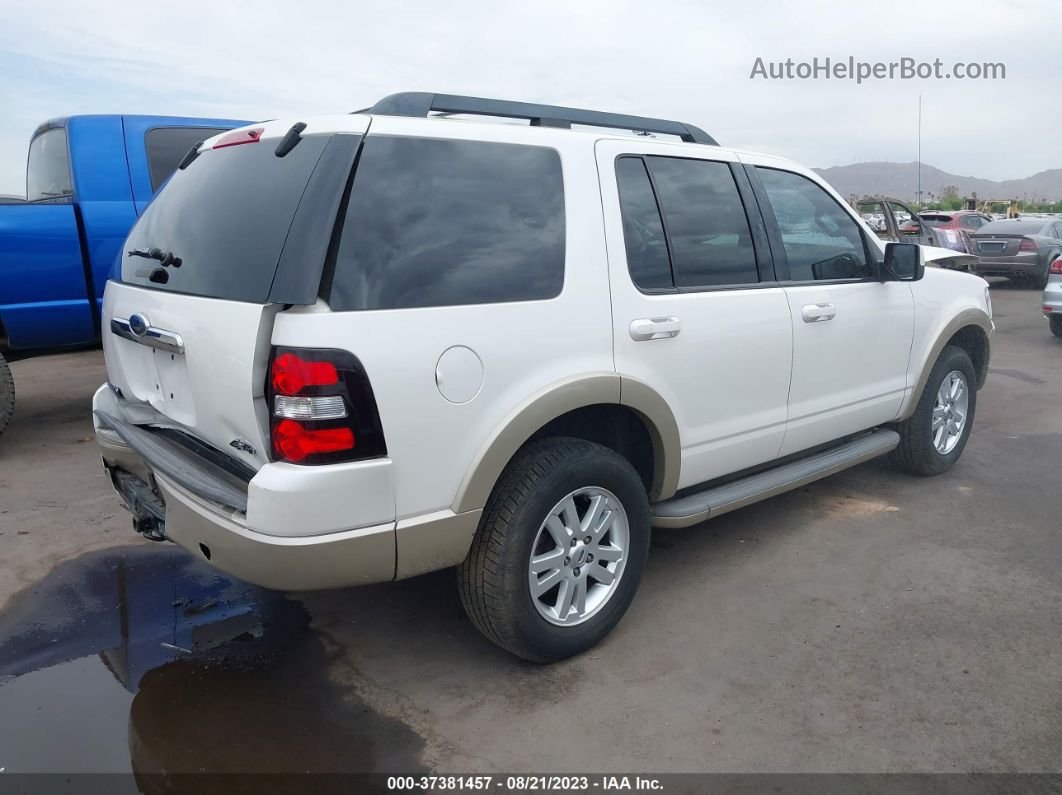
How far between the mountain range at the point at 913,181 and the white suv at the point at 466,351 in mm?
141121

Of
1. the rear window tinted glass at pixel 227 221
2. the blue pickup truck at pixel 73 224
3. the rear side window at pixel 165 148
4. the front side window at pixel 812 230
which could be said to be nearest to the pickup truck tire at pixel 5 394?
the blue pickup truck at pixel 73 224

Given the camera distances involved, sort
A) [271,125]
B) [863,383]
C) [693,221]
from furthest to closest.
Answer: [863,383] → [693,221] → [271,125]

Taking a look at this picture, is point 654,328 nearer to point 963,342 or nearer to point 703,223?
point 703,223

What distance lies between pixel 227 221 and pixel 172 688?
1.66 meters

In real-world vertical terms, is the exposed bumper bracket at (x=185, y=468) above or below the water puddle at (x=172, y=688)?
above

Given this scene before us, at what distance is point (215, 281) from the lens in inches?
111

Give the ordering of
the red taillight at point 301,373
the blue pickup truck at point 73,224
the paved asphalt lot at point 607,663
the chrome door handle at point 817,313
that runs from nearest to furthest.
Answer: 1. the red taillight at point 301,373
2. the paved asphalt lot at point 607,663
3. the chrome door handle at point 817,313
4. the blue pickup truck at point 73,224

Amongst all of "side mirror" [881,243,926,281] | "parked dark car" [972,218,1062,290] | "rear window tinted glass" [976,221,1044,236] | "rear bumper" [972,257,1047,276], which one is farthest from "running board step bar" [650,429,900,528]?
"rear window tinted glass" [976,221,1044,236]

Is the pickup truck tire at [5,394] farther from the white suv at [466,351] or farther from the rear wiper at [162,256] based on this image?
the rear wiper at [162,256]

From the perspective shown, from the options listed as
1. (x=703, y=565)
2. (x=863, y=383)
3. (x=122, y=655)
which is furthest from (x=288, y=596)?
(x=863, y=383)

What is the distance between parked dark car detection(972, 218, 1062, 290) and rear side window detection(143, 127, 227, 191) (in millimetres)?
14192

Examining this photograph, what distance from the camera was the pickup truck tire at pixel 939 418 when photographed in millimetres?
4961

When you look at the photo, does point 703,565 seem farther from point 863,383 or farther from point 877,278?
point 877,278

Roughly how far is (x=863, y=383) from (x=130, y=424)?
340 centimetres
